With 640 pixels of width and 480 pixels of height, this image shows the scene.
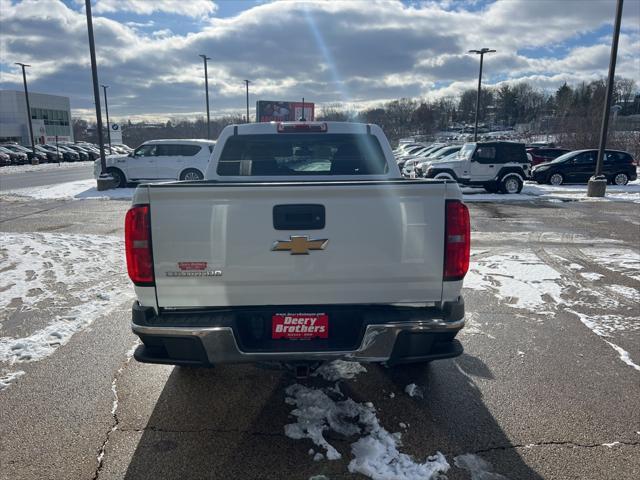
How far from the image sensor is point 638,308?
17.4 ft

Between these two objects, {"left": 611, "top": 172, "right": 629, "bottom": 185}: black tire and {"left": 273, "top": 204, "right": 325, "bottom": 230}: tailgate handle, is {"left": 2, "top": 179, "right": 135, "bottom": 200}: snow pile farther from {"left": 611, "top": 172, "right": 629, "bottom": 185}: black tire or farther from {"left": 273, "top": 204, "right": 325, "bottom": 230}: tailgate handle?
{"left": 611, "top": 172, "right": 629, "bottom": 185}: black tire

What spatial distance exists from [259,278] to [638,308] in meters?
4.80

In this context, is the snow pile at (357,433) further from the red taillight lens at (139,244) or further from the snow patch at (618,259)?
the snow patch at (618,259)

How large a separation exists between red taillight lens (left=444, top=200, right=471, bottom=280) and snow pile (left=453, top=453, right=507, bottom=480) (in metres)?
1.07

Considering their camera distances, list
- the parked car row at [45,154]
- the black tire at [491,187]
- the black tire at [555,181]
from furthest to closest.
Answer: the parked car row at [45,154], the black tire at [555,181], the black tire at [491,187]

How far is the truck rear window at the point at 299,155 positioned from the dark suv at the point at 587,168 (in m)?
19.3

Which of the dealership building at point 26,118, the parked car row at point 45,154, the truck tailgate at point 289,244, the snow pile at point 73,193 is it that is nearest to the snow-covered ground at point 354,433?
the truck tailgate at point 289,244

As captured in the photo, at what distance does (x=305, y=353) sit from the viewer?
2742 mm

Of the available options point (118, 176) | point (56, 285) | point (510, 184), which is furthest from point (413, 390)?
point (118, 176)

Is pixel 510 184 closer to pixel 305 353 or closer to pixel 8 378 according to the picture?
pixel 305 353

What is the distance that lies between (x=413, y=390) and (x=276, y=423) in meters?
1.08

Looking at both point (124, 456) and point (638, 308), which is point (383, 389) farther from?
point (638, 308)

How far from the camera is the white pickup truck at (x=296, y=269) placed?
2.67 m

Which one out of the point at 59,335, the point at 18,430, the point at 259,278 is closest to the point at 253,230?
Answer: the point at 259,278
